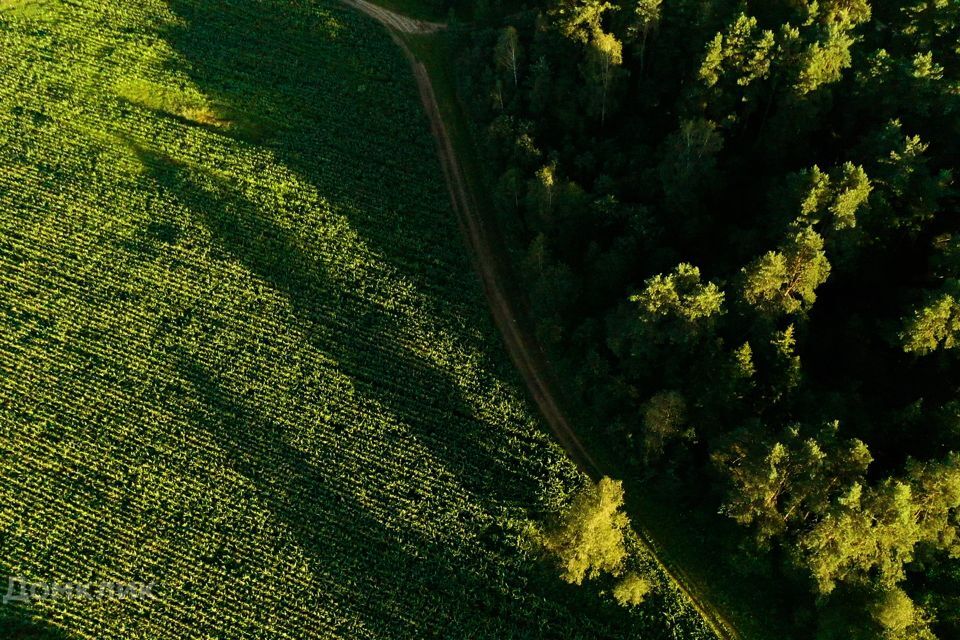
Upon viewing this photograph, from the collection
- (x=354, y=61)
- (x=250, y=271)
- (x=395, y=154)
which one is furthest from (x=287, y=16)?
(x=250, y=271)

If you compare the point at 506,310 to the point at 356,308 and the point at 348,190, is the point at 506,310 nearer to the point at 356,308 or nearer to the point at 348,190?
the point at 356,308

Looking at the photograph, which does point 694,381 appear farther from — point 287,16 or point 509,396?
point 287,16

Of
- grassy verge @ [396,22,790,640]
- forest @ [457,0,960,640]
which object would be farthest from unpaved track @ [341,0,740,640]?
forest @ [457,0,960,640]

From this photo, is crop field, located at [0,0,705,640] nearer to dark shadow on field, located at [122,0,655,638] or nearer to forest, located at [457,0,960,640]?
dark shadow on field, located at [122,0,655,638]

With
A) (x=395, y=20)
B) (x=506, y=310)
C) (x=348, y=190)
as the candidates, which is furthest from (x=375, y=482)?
(x=395, y=20)

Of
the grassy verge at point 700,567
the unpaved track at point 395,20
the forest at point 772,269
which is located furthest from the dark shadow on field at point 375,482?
the unpaved track at point 395,20
